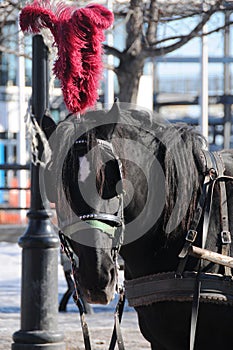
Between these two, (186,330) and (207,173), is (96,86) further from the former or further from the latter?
(186,330)

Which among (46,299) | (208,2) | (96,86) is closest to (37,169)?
(46,299)

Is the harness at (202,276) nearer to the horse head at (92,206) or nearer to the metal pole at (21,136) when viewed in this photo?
the horse head at (92,206)

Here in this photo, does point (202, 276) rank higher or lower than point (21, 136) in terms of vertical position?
lower

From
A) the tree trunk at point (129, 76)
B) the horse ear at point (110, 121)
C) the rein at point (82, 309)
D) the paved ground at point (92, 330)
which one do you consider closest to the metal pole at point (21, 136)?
the tree trunk at point (129, 76)

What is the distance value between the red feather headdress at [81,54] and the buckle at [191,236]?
80 cm

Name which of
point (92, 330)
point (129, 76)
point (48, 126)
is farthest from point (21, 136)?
point (48, 126)

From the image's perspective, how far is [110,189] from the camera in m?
3.82

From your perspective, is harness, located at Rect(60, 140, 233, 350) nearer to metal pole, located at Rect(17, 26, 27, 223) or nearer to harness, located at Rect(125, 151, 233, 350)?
harness, located at Rect(125, 151, 233, 350)

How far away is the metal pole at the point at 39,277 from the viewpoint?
22.1ft

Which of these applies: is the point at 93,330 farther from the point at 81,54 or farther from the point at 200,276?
the point at 81,54

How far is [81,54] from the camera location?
4.25m

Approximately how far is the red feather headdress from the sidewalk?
10.5 feet

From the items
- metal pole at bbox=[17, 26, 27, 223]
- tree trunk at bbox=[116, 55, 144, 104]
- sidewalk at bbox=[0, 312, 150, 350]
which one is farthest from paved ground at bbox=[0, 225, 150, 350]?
metal pole at bbox=[17, 26, 27, 223]

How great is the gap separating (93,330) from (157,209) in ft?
14.5
